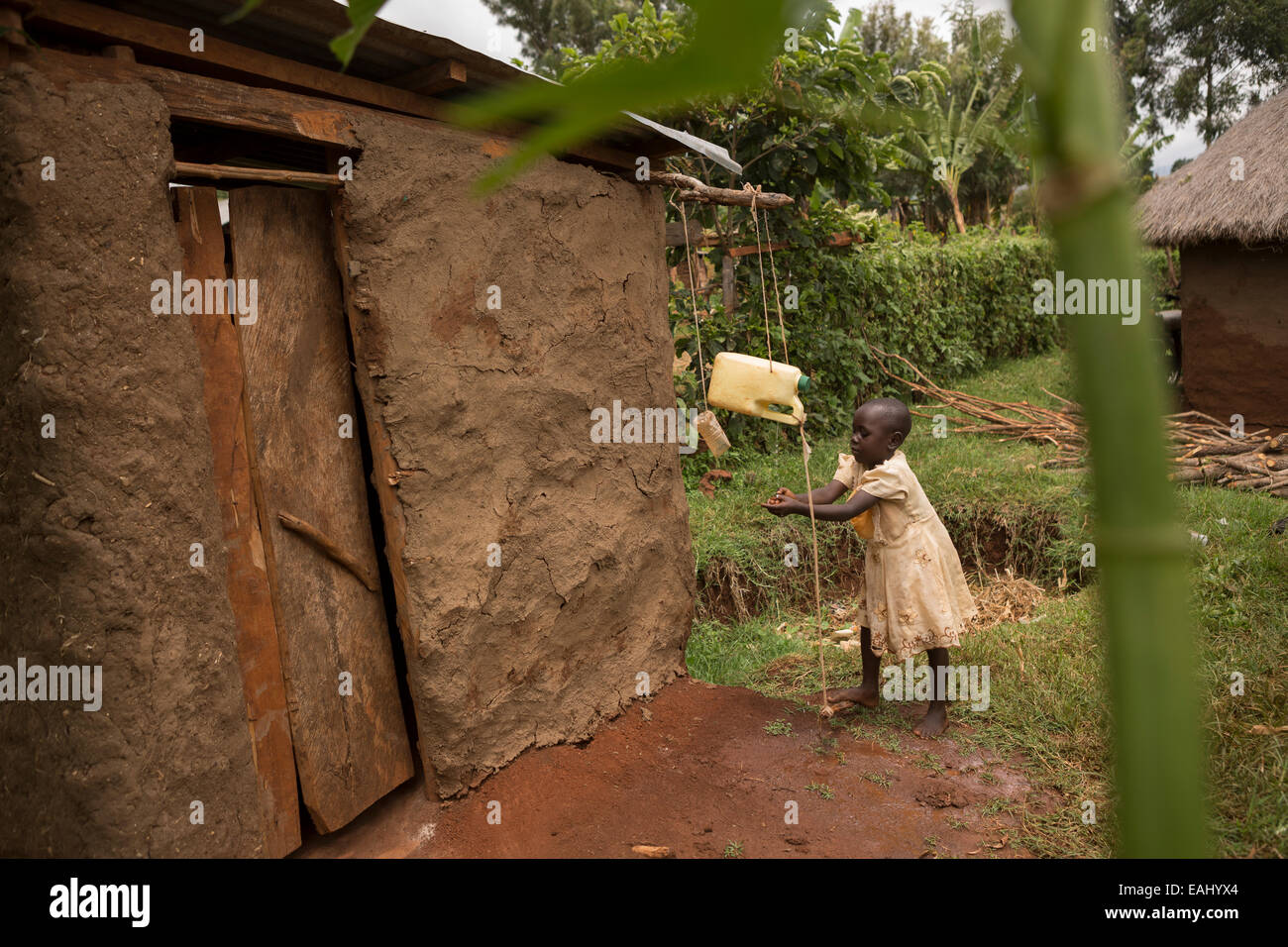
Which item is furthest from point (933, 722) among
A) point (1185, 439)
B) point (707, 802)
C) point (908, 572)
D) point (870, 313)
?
point (870, 313)

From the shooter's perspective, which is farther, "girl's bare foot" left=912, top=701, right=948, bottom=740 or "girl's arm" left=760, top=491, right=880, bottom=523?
"girl's bare foot" left=912, top=701, right=948, bottom=740

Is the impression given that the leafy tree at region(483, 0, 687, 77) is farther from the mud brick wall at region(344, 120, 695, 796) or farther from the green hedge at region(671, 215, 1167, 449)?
the mud brick wall at region(344, 120, 695, 796)

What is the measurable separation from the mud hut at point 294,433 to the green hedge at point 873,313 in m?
3.49

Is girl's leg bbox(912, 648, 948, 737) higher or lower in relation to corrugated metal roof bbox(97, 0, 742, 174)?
lower

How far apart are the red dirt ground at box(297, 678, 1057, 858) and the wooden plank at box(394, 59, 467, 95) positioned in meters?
2.56

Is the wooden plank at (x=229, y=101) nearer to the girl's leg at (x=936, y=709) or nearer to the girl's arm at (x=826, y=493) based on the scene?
the girl's arm at (x=826, y=493)

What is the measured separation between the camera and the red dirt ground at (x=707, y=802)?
10.5 feet

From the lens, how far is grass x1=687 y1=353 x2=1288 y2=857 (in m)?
3.31

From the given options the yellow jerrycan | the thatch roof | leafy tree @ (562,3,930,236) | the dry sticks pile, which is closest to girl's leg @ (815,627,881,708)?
the yellow jerrycan

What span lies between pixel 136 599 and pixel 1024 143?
8.47 feet

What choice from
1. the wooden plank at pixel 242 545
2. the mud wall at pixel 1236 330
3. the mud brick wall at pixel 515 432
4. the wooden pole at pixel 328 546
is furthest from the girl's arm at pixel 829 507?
the mud wall at pixel 1236 330

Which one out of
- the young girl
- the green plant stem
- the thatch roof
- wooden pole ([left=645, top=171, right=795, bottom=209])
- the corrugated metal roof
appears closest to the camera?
the green plant stem

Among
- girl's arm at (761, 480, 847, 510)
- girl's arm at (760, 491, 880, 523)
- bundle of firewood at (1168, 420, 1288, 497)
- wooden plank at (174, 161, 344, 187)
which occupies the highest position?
wooden plank at (174, 161, 344, 187)

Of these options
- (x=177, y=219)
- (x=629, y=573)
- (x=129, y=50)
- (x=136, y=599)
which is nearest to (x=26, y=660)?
(x=136, y=599)
